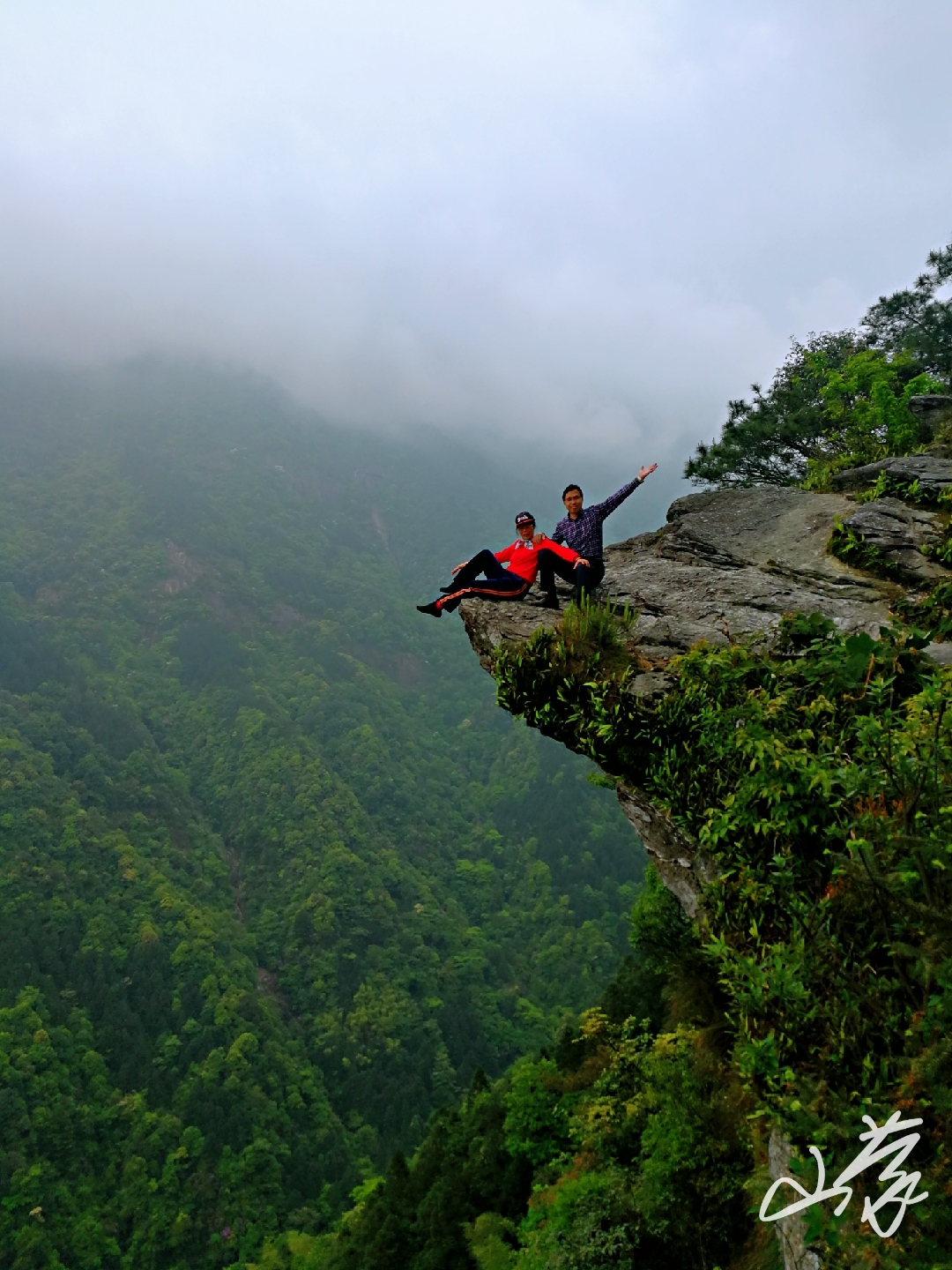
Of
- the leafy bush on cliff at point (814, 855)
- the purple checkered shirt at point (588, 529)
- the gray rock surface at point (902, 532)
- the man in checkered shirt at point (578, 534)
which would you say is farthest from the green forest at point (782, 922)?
the purple checkered shirt at point (588, 529)

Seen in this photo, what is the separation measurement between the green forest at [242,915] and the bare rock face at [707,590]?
21314mm

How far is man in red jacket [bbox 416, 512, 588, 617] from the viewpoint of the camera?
7.54m

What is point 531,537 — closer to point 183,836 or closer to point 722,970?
point 722,970

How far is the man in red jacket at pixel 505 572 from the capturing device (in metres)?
7.54

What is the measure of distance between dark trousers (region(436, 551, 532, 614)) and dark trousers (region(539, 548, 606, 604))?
233 millimetres

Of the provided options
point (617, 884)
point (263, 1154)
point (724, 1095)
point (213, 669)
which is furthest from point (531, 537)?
point (213, 669)

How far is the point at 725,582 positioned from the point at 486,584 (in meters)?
2.60

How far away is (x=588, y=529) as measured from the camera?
7.53 m

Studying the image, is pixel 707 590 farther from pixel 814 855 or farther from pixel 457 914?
pixel 457 914

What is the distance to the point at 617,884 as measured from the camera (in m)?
107

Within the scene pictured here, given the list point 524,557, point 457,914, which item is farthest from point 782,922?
point 457,914
